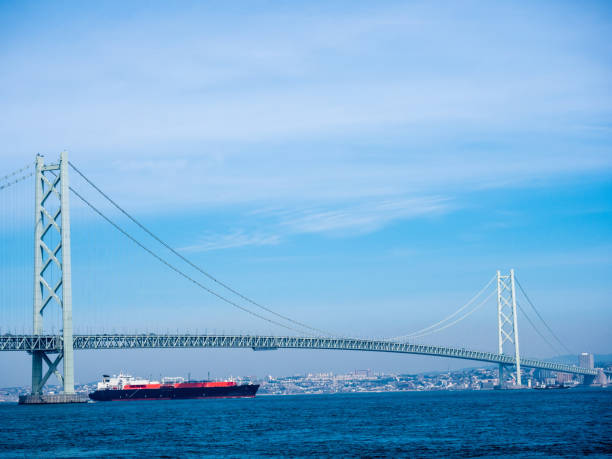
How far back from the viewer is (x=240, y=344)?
73.8 m

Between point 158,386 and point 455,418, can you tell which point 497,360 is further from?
point 455,418

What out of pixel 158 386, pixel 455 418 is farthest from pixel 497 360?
pixel 455 418

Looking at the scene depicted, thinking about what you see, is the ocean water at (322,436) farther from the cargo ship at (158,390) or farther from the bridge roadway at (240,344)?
the cargo ship at (158,390)

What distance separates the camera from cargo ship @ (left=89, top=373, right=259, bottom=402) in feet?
301

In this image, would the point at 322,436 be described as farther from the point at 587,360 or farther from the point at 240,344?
the point at 587,360

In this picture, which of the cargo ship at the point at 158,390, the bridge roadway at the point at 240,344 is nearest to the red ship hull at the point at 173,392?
the cargo ship at the point at 158,390

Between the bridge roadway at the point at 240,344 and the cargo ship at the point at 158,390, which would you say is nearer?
the bridge roadway at the point at 240,344

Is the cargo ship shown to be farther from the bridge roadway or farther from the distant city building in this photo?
the distant city building

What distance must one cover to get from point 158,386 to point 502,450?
75305 mm

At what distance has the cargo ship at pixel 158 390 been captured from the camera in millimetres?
91812

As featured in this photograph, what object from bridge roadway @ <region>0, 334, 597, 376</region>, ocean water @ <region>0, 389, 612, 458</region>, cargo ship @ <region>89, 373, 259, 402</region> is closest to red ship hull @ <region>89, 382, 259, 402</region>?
cargo ship @ <region>89, 373, 259, 402</region>

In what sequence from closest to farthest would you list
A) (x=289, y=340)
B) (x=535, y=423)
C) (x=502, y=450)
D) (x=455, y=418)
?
1. (x=502, y=450)
2. (x=535, y=423)
3. (x=455, y=418)
4. (x=289, y=340)

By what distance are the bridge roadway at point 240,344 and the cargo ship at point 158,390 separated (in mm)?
20499

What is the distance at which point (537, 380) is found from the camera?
14425cm
